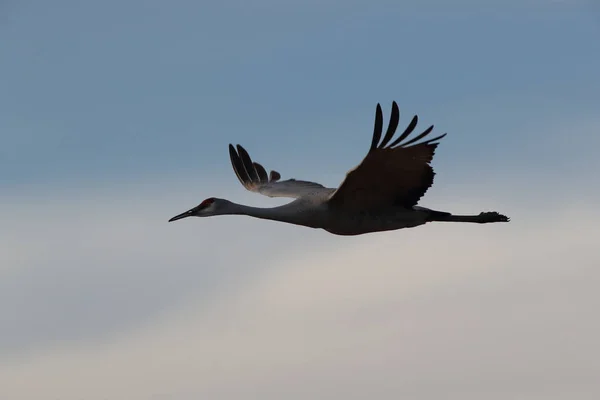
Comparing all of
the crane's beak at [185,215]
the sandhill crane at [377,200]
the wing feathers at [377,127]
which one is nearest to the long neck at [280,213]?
the sandhill crane at [377,200]

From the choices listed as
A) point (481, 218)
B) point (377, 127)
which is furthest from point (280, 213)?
point (481, 218)

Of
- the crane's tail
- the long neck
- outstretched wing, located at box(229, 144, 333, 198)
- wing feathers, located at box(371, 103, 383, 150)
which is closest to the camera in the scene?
wing feathers, located at box(371, 103, 383, 150)

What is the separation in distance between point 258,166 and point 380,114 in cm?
650

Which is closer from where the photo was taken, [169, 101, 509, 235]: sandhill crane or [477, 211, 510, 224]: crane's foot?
[169, 101, 509, 235]: sandhill crane

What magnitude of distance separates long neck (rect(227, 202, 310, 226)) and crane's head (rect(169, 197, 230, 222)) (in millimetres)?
432

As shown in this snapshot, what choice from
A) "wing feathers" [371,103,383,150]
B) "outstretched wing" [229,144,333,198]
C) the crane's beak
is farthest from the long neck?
"outstretched wing" [229,144,333,198]

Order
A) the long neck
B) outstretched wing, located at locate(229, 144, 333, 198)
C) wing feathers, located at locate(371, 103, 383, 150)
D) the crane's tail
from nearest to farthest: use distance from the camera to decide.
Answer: wing feathers, located at locate(371, 103, 383, 150), the long neck, the crane's tail, outstretched wing, located at locate(229, 144, 333, 198)

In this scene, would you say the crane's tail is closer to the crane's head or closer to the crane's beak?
the crane's head

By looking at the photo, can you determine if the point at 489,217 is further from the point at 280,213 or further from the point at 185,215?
the point at 185,215

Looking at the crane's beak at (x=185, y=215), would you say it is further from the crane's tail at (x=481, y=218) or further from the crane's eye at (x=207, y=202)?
the crane's tail at (x=481, y=218)

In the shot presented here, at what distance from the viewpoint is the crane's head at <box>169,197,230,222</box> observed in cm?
2020

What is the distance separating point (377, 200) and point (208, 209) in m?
3.14

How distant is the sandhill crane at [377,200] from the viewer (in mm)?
17562

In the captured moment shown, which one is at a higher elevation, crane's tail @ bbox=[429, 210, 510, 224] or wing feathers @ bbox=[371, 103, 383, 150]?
wing feathers @ bbox=[371, 103, 383, 150]
